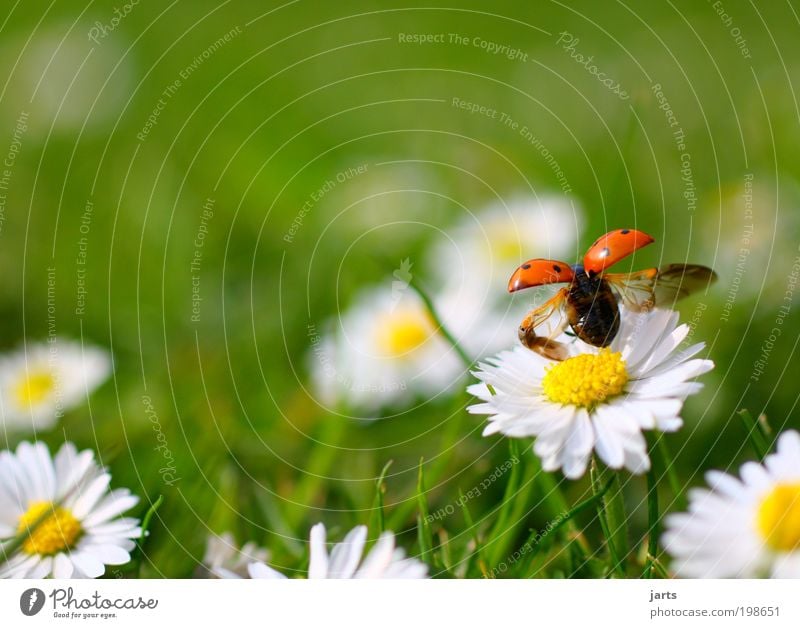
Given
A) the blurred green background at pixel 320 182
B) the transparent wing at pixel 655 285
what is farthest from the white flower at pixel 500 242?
the transparent wing at pixel 655 285

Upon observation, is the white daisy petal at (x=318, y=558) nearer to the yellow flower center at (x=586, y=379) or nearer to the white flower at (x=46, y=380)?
the yellow flower center at (x=586, y=379)

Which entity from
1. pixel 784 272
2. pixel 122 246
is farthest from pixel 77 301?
pixel 784 272

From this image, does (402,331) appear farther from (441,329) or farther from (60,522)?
(60,522)

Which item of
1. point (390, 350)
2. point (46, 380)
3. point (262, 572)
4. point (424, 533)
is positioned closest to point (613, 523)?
point (424, 533)

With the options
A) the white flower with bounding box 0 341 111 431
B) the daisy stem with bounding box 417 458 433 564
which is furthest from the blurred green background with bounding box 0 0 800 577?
the daisy stem with bounding box 417 458 433 564

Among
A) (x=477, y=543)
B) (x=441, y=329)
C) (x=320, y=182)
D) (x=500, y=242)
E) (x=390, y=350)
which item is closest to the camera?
(x=477, y=543)
